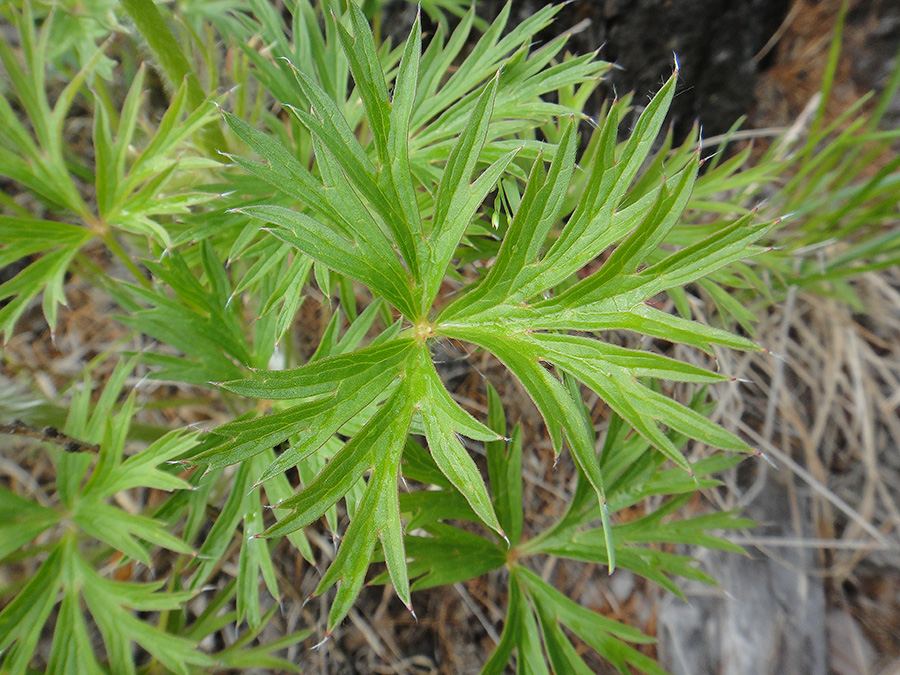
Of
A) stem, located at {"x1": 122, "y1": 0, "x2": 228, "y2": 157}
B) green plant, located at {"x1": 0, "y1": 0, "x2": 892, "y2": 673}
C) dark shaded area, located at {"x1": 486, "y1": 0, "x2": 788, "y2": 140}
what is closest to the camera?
green plant, located at {"x1": 0, "y1": 0, "x2": 892, "y2": 673}

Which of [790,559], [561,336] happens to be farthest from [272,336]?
[790,559]

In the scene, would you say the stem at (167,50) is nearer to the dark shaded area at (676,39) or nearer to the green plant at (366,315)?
the green plant at (366,315)

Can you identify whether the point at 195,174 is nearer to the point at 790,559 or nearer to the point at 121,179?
the point at 121,179

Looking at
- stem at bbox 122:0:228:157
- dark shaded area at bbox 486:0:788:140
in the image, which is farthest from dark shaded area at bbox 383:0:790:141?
stem at bbox 122:0:228:157

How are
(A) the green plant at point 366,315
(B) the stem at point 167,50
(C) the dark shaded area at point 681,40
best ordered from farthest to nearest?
(C) the dark shaded area at point 681,40, (B) the stem at point 167,50, (A) the green plant at point 366,315

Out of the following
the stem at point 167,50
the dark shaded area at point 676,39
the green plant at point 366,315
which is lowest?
the green plant at point 366,315

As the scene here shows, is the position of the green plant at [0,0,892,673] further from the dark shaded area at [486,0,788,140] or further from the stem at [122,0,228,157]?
the dark shaded area at [486,0,788,140]

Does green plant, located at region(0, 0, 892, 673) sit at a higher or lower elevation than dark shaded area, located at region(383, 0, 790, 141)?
lower

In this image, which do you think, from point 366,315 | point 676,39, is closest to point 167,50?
point 366,315

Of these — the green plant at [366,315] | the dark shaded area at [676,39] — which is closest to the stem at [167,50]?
the green plant at [366,315]
